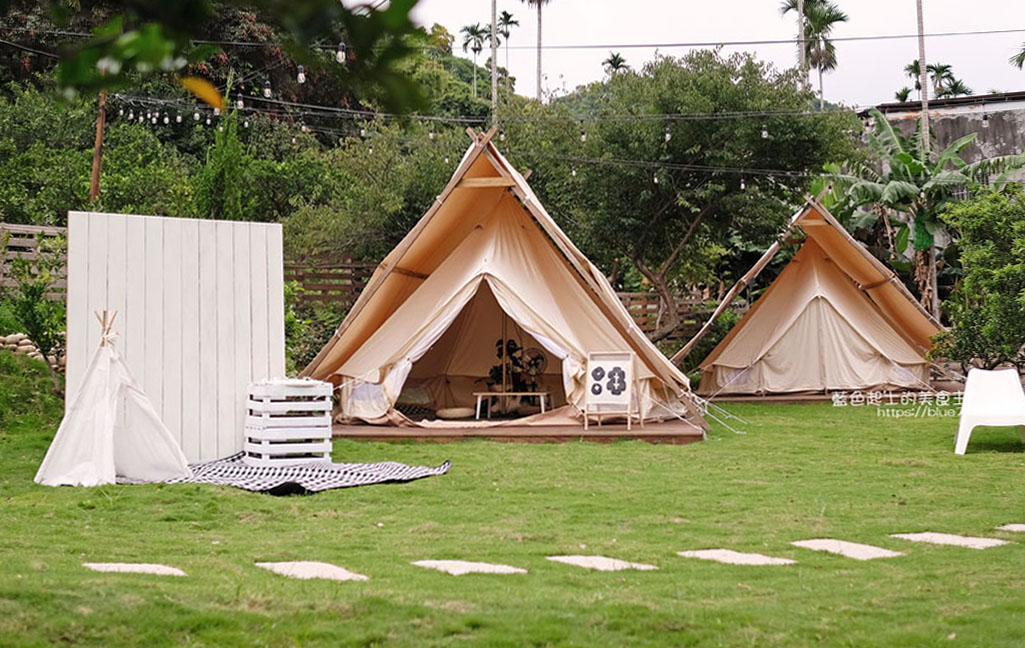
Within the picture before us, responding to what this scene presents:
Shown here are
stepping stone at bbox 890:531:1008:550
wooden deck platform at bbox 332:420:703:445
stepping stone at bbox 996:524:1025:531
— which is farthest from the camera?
wooden deck platform at bbox 332:420:703:445

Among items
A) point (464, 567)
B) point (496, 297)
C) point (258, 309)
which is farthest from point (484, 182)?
point (464, 567)

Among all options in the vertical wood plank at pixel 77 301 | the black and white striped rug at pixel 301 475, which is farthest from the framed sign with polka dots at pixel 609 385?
the vertical wood plank at pixel 77 301

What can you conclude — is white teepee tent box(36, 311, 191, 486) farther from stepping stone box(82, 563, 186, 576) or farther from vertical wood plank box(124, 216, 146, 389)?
stepping stone box(82, 563, 186, 576)

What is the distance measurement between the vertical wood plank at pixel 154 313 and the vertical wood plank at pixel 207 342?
12.1 inches

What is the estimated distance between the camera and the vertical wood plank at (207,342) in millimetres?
8984

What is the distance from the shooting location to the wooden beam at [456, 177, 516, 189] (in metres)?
11.4

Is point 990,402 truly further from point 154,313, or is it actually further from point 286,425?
point 154,313

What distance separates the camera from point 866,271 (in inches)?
617

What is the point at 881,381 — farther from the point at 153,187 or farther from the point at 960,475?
the point at 153,187

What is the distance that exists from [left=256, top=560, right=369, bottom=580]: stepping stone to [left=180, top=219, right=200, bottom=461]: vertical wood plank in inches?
162

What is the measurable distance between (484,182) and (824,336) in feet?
21.0

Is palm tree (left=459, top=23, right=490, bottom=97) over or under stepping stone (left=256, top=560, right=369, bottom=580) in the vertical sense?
Result: over

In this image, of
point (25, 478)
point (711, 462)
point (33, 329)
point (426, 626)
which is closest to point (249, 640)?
point (426, 626)

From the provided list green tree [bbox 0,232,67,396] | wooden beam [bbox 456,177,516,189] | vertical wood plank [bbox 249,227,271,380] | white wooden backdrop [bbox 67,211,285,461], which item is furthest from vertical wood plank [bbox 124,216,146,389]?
wooden beam [bbox 456,177,516,189]
